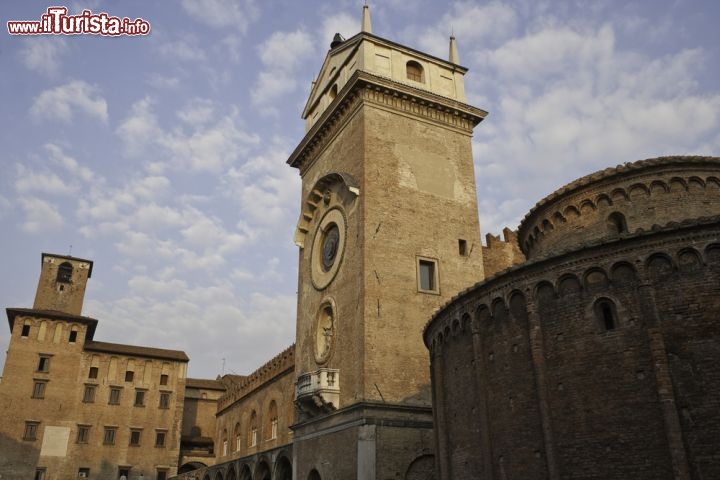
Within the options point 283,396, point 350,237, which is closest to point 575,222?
point 350,237

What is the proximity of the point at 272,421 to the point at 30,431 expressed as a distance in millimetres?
20314

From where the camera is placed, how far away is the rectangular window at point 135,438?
49375 mm

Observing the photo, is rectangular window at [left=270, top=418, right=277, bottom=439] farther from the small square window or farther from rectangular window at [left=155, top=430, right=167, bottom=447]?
the small square window

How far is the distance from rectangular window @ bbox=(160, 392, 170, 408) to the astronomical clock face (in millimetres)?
28998

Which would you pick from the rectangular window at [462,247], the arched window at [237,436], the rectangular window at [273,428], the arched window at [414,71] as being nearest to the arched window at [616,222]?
the rectangular window at [462,247]

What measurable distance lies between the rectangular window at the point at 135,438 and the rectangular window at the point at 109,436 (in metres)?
1.34

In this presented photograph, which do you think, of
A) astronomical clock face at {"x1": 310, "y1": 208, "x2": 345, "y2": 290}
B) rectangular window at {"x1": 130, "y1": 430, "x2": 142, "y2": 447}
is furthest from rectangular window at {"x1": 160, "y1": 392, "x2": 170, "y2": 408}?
astronomical clock face at {"x1": 310, "y1": 208, "x2": 345, "y2": 290}

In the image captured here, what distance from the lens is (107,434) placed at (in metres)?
48.8

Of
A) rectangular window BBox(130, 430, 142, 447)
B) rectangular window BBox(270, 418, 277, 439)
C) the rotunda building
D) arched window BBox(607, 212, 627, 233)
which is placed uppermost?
arched window BBox(607, 212, 627, 233)

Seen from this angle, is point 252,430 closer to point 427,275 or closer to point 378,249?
point 427,275

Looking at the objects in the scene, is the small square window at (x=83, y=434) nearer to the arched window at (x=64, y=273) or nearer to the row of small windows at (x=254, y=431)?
the row of small windows at (x=254, y=431)

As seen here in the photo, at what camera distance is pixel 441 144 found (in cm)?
Answer: 2809

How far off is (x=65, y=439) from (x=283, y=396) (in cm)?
2097

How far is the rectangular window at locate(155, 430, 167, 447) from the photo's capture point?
165ft
